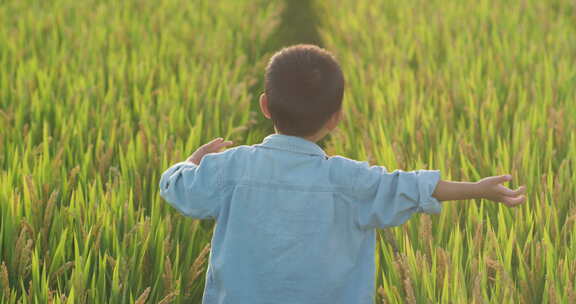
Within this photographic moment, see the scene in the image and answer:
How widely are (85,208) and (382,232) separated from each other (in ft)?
2.56

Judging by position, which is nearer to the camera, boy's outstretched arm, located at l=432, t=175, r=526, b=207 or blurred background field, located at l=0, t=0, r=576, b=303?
boy's outstretched arm, located at l=432, t=175, r=526, b=207

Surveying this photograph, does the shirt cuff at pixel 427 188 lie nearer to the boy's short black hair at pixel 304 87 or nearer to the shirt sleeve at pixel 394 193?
the shirt sleeve at pixel 394 193

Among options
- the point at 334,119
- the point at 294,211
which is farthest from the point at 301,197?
the point at 334,119

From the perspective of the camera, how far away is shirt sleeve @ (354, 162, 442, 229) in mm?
1438

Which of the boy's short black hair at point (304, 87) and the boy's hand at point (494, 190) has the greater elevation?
the boy's short black hair at point (304, 87)

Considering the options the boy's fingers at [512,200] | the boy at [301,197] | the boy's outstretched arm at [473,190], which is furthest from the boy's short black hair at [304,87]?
the boy's fingers at [512,200]

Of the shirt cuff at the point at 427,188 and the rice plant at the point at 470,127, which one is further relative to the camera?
the rice plant at the point at 470,127

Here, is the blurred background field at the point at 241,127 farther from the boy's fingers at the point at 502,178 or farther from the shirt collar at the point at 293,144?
the shirt collar at the point at 293,144

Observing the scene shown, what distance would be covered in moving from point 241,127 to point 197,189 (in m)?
0.87

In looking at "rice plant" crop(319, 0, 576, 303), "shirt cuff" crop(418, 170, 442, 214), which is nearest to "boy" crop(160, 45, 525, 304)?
"shirt cuff" crop(418, 170, 442, 214)

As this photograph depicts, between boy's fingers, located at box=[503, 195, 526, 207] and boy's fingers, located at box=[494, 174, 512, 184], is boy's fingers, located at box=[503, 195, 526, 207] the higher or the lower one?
the lower one

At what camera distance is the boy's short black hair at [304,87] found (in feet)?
4.75

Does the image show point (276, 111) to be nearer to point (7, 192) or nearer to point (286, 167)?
point (286, 167)

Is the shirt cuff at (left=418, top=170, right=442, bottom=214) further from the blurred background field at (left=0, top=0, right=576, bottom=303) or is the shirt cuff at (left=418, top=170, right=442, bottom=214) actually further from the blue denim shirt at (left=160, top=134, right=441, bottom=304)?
the blurred background field at (left=0, top=0, right=576, bottom=303)
